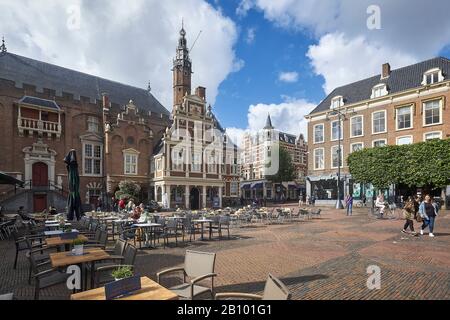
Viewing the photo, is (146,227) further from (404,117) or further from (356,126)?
(356,126)

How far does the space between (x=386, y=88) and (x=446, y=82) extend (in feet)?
19.9

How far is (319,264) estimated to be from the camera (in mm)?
8125

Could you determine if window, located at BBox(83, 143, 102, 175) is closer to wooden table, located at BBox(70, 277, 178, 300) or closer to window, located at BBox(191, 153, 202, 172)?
window, located at BBox(191, 153, 202, 172)

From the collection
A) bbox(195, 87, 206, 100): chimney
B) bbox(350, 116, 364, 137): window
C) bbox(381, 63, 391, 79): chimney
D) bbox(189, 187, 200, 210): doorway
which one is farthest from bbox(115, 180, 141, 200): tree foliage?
bbox(381, 63, 391, 79): chimney

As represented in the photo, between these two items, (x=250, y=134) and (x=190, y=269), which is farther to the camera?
(x=250, y=134)

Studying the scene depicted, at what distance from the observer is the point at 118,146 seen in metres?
32.4

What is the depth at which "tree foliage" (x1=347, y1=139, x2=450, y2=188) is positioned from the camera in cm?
2469

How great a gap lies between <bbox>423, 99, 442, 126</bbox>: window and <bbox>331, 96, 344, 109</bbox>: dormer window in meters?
9.68

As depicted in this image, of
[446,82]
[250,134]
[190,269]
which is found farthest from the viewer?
[250,134]

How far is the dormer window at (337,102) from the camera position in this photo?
38.2 m

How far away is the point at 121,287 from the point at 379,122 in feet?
120

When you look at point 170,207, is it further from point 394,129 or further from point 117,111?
point 394,129

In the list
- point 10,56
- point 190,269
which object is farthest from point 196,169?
point 190,269
